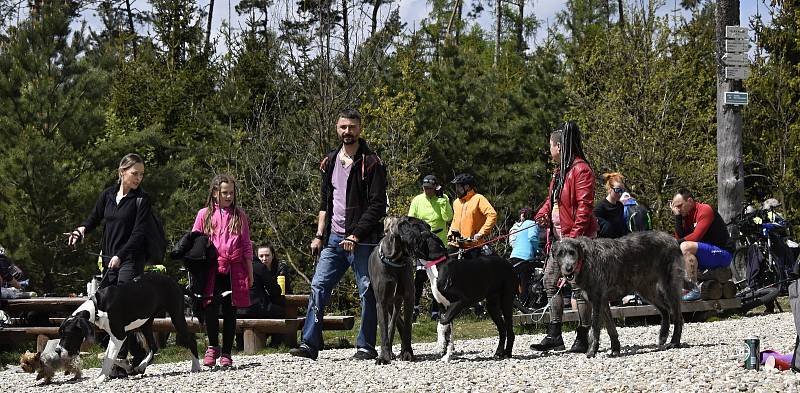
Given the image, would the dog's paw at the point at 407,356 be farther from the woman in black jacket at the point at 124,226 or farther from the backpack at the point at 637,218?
the backpack at the point at 637,218

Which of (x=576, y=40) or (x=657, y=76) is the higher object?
(x=576, y=40)

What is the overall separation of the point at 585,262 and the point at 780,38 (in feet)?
66.3

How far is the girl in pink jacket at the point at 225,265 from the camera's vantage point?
951 centimetres

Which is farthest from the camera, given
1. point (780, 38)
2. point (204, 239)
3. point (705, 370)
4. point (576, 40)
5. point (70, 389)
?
point (576, 40)

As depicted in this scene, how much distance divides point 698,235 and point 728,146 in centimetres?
356

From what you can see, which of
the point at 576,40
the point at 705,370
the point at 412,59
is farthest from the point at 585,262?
the point at 576,40

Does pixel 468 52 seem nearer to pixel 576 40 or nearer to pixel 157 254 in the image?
pixel 576 40

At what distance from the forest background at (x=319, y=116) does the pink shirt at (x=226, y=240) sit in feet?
25.0

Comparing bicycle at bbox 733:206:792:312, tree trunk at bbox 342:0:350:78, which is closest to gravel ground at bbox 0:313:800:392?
bicycle at bbox 733:206:792:312

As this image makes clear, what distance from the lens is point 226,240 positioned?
9547mm

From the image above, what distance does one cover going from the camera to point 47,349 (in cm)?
892

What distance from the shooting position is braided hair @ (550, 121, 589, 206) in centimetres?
930

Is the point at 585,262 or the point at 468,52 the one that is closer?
the point at 585,262

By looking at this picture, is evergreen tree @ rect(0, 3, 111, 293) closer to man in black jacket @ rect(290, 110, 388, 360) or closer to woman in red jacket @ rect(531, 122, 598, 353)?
man in black jacket @ rect(290, 110, 388, 360)
